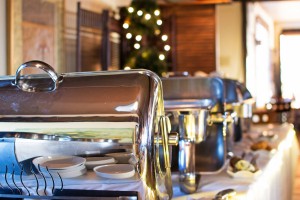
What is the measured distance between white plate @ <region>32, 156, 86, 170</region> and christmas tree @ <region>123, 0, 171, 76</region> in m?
2.82

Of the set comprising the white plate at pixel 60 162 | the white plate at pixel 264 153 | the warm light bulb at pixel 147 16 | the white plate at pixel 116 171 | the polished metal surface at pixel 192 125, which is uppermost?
the warm light bulb at pixel 147 16

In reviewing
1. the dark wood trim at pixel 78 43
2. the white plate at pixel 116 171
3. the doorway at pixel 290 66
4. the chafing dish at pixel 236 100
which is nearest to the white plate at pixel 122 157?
the white plate at pixel 116 171

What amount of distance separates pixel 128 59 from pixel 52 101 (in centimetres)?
285

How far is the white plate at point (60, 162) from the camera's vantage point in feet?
2.92

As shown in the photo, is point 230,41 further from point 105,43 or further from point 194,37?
point 105,43

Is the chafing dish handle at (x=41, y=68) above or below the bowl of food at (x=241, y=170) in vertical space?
above

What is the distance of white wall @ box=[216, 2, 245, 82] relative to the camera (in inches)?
231

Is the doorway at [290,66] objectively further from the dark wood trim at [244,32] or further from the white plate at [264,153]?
the white plate at [264,153]

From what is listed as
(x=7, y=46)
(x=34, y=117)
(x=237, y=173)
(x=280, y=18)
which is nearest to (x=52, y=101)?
(x=34, y=117)

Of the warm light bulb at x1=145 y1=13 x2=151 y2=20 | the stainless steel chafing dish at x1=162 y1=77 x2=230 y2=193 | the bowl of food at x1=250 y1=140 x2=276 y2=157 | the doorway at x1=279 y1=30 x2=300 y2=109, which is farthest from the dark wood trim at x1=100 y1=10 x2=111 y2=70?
the doorway at x1=279 y1=30 x2=300 y2=109

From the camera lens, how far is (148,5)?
3762mm

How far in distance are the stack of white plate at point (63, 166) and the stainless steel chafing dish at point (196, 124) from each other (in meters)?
0.42

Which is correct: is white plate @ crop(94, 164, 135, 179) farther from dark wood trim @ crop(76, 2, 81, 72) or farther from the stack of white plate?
dark wood trim @ crop(76, 2, 81, 72)

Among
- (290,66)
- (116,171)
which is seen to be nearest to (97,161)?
(116,171)
